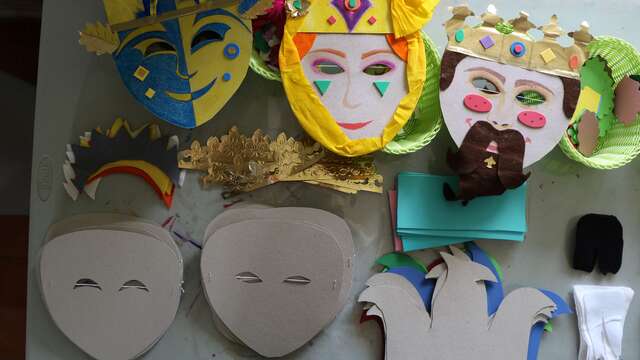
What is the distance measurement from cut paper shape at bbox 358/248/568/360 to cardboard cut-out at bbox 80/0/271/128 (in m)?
0.49

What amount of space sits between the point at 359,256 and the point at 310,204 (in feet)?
0.49

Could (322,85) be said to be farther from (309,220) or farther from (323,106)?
(309,220)

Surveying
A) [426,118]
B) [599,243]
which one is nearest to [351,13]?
[426,118]

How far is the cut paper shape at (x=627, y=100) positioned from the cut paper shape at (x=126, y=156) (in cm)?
93

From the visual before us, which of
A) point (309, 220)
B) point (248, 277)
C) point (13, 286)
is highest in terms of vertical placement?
point (309, 220)

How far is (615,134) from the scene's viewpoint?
1.04 meters

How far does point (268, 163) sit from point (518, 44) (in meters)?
0.53

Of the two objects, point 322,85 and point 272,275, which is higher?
point 322,85

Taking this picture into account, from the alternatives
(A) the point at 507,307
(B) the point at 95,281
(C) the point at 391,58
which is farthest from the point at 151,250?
(A) the point at 507,307

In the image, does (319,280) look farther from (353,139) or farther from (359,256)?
(353,139)

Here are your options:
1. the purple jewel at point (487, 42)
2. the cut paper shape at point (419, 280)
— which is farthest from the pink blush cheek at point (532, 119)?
the cut paper shape at point (419, 280)

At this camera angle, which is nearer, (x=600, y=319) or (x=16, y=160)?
(x=600, y=319)

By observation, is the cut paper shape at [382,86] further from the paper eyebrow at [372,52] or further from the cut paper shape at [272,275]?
the cut paper shape at [272,275]

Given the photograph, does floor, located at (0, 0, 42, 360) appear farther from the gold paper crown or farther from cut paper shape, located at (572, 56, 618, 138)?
cut paper shape, located at (572, 56, 618, 138)
